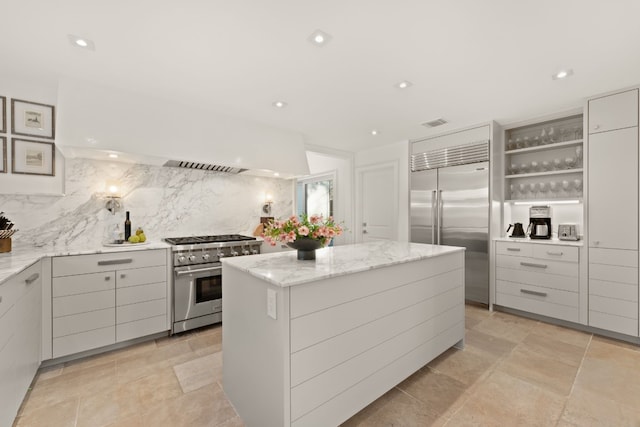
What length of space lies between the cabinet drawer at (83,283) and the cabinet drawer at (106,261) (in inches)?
1.7

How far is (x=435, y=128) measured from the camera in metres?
3.94

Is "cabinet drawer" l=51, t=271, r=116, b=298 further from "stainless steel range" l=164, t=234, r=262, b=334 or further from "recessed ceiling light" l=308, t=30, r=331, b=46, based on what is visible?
"recessed ceiling light" l=308, t=30, r=331, b=46

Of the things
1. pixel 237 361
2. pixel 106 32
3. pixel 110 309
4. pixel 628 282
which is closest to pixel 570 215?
pixel 628 282

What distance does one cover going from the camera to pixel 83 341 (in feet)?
8.09

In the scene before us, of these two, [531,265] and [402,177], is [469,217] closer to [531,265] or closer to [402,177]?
[531,265]

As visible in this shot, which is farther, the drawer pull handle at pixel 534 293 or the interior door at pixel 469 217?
the interior door at pixel 469 217

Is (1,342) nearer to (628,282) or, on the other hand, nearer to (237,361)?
(237,361)

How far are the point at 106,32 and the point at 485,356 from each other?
3.81 metres

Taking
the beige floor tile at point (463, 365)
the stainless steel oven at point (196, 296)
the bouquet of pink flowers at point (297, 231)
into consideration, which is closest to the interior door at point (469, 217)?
the beige floor tile at point (463, 365)

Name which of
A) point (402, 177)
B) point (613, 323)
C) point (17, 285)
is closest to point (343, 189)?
point (402, 177)

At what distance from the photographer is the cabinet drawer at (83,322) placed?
237 cm

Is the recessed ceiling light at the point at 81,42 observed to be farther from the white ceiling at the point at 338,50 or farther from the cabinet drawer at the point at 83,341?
the cabinet drawer at the point at 83,341

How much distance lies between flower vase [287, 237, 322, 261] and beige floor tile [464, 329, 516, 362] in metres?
1.85

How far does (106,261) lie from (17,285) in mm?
803
